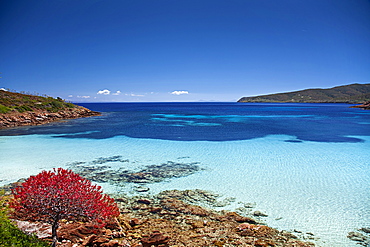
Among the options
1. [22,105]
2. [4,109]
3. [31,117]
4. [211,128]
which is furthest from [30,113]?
[211,128]

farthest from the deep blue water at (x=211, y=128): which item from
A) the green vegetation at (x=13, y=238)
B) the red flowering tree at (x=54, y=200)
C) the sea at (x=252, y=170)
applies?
the green vegetation at (x=13, y=238)

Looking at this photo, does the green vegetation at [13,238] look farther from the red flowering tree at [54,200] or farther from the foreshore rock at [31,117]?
the foreshore rock at [31,117]

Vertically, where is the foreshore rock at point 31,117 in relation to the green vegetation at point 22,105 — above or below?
below

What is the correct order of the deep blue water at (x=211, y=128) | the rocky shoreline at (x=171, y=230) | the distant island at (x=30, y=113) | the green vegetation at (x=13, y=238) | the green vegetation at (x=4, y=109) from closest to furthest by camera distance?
the green vegetation at (x=13, y=238)
the rocky shoreline at (x=171, y=230)
the deep blue water at (x=211, y=128)
the distant island at (x=30, y=113)
the green vegetation at (x=4, y=109)

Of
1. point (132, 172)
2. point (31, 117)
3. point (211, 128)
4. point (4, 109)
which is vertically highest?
point (4, 109)

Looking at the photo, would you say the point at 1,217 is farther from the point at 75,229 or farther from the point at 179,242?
the point at 179,242

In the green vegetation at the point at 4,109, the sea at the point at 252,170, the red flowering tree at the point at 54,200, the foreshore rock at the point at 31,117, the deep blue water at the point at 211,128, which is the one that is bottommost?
the sea at the point at 252,170

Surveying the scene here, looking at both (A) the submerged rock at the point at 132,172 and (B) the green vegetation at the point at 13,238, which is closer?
(B) the green vegetation at the point at 13,238

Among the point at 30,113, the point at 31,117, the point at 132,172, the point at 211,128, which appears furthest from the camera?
the point at 30,113

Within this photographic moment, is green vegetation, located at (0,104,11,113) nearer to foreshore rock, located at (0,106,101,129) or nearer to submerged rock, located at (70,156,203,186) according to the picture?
foreshore rock, located at (0,106,101,129)

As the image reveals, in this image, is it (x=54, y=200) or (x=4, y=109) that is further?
(x=4, y=109)

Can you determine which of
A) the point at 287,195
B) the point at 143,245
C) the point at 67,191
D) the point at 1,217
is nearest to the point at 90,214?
the point at 67,191

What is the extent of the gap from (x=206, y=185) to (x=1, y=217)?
7.79 metres

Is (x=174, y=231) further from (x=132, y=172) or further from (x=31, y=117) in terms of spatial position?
(x=31, y=117)
